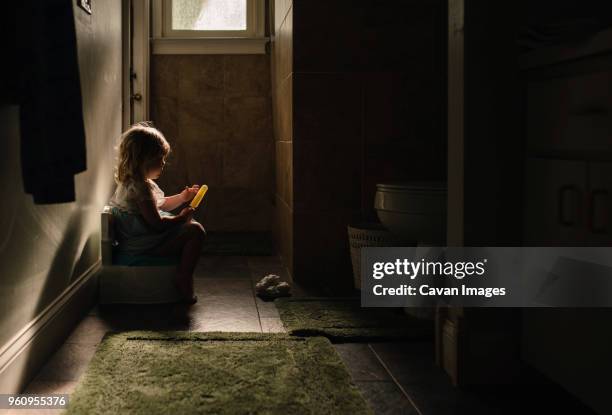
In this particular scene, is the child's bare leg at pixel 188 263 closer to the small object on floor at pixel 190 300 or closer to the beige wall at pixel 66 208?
the small object on floor at pixel 190 300

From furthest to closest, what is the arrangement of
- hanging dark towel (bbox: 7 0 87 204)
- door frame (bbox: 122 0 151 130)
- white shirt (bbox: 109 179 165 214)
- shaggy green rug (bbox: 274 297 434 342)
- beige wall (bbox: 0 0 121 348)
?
door frame (bbox: 122 0 151 130) → white shirt (bbox: 109 179 165 214) → shaggy green rug (bbox: 274 297 434 342) → beige wall (bbox: 0 0 121 348) → hanging dark towel (bbox: 7 0 87 204)

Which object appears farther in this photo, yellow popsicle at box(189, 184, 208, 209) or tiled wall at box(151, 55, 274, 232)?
tiled wall at box(151, 55, 274, 232)

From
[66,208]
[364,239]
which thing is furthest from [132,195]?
[364,239]

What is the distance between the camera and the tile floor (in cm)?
192

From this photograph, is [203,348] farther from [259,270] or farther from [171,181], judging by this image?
[171,181]

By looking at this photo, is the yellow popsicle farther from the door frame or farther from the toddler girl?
the door frame


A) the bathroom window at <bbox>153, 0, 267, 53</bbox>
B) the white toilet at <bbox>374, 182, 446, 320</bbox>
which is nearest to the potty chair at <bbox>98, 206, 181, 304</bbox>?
the white toilet at <bbox>374, 182, 446, 320</bbox>

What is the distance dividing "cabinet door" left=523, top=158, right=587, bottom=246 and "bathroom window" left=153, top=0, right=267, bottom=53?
3340 mm

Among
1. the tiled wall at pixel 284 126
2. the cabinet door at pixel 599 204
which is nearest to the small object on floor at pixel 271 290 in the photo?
the tiled wall at pixel 284 126

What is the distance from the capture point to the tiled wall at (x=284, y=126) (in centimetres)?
354

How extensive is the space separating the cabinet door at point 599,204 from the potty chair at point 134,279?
1809 mm

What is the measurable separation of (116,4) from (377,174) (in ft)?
4.85

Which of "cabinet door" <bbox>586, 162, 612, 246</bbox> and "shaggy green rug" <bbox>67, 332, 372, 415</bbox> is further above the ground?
"cabinet door" <bbox>586, 162, 612, 246</bbox>

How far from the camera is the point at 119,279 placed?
301 cm
